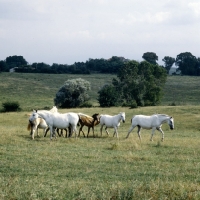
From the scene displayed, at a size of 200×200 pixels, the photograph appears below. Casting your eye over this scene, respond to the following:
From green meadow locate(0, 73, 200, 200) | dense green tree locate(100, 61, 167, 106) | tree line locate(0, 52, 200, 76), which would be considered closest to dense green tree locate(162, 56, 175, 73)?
tree line locate(0, 52, 200, 76)

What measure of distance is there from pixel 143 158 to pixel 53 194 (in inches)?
274

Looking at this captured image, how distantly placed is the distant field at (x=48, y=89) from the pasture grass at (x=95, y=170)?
46.9 m

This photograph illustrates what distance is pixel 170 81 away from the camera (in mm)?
101062

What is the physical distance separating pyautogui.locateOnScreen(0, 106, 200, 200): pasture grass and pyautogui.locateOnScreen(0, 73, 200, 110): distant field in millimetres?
46889

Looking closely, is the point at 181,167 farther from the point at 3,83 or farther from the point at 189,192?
the point at 3,83

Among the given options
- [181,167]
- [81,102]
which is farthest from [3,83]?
[181,167]

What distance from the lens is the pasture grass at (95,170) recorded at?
26.5 ft

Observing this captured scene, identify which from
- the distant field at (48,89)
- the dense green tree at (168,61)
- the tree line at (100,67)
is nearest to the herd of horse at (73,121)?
the distant field at (48,89)

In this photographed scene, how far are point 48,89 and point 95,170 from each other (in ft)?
238

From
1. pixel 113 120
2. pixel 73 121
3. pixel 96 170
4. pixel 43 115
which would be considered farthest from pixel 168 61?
pixel 96 170

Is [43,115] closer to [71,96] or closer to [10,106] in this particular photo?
[10,106]

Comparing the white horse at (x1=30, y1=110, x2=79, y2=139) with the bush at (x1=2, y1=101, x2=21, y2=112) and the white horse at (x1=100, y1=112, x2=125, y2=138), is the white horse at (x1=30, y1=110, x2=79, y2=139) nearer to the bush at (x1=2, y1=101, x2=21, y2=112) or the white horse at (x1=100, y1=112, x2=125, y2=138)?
the white horse at (x1=100, y1=112, x2=125, y2=138)

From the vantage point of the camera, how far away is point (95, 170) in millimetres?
12359

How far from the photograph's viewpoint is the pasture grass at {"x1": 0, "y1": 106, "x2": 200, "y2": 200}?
26.5ft
